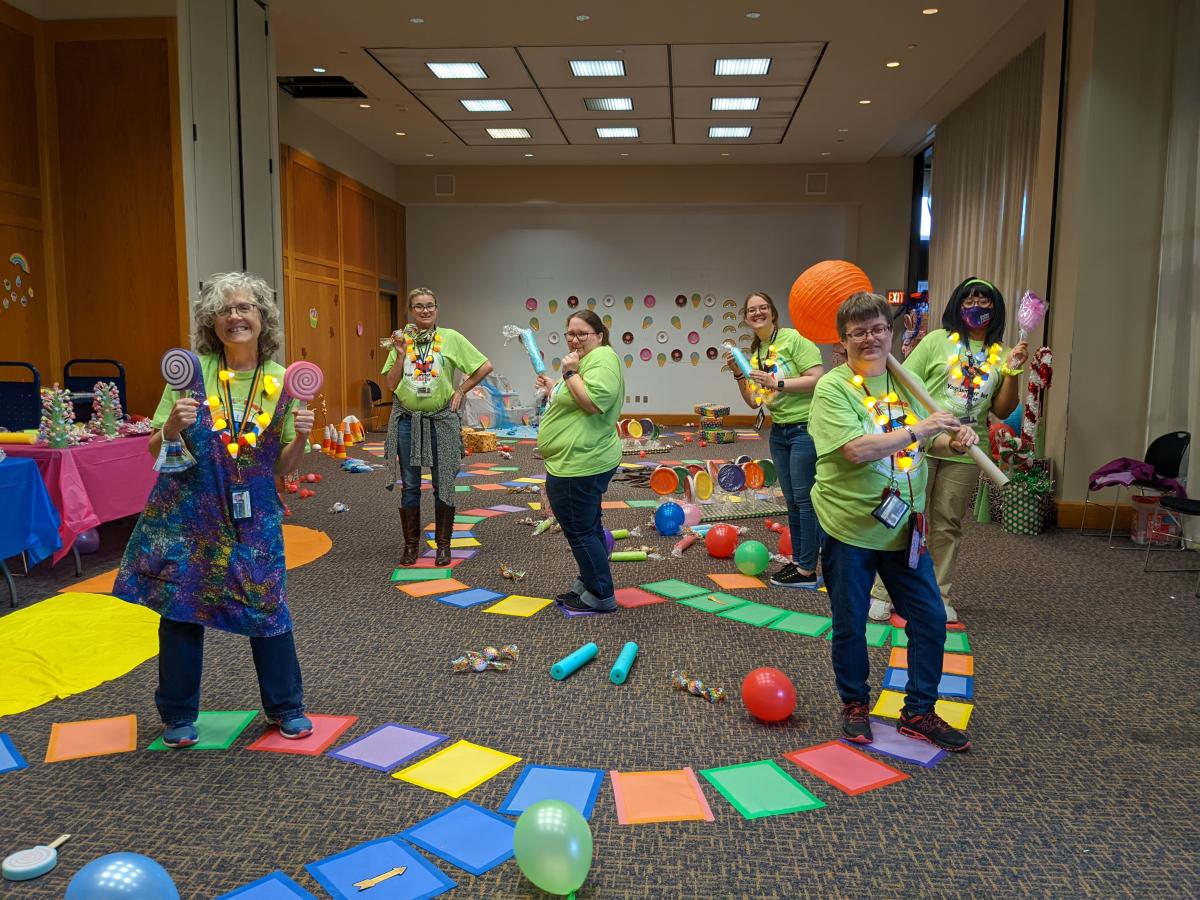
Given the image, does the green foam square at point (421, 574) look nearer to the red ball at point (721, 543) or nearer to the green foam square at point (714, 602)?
the green foam square at point (714, 602)

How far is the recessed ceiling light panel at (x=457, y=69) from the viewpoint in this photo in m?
9.24

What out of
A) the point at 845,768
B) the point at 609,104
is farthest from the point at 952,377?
the point at 609,104

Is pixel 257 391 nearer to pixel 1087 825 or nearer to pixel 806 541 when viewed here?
pixel 1087 825

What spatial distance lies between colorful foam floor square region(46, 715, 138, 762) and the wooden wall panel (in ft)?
15.2

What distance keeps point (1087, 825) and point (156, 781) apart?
281 centimetres

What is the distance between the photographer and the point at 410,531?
5.27 m

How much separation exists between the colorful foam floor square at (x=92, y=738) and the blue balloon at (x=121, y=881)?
1133 millimetres

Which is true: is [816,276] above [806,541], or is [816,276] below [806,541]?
above

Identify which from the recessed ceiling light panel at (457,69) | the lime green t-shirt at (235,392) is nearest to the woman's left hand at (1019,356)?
the lime green t-shirt at (235,392)

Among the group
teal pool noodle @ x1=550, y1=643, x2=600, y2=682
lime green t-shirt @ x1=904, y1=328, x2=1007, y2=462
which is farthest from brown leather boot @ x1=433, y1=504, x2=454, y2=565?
lime green t-shirt @ x1=904, y1=328, x2=1007, y2=462

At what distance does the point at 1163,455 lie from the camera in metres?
5.84

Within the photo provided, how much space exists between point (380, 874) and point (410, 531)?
3244 mm

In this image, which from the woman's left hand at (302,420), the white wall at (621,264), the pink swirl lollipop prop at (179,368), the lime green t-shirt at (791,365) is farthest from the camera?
the white wall at (621,264)

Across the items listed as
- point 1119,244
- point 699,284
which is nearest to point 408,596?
→ point 1119,244
